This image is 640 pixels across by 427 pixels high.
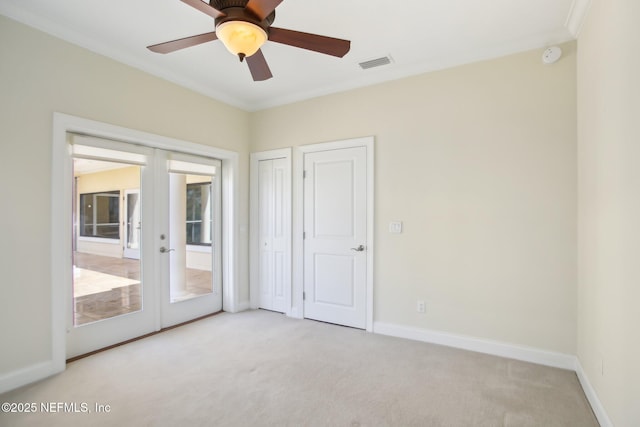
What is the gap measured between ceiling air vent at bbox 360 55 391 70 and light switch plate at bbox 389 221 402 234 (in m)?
1.70

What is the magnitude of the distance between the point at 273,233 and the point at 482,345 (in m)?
2.82

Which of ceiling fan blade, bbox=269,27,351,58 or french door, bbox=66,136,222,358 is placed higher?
ceiling fan blade, bbox=269,27,351,58

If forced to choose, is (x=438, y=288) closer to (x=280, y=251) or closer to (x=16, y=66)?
(x=280, y=251)

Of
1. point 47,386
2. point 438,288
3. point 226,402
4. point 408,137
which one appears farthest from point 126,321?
point 408,137

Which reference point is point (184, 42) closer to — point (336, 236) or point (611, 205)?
point (336, 236)

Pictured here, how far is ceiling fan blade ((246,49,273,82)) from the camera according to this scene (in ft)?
7.55

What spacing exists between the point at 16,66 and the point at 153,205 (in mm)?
1611

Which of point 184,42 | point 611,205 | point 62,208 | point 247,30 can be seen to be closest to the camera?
point 247,30

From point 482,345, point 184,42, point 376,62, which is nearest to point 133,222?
point 184,42

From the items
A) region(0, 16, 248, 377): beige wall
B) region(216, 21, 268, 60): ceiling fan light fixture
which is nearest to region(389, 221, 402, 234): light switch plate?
region(216, 21, 268, 60): ceiling fan light fixture

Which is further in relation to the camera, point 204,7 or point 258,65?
point 258,65

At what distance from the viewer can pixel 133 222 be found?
349 cm

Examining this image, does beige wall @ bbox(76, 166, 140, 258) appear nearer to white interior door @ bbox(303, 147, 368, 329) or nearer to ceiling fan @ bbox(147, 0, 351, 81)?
ceiling fan @ bbox(147, 0, 351, 81)

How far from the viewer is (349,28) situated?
2713 mm
